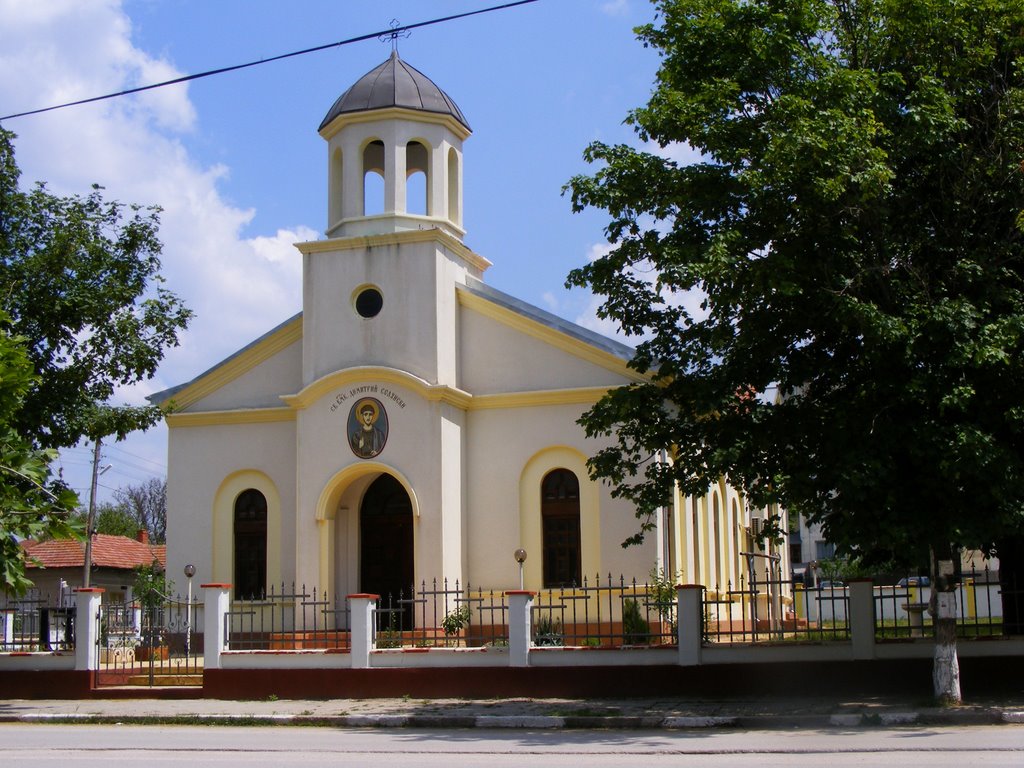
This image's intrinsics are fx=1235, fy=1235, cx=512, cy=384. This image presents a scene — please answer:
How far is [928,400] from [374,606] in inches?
356

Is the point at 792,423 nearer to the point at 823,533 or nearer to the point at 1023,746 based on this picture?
the point at 823,533

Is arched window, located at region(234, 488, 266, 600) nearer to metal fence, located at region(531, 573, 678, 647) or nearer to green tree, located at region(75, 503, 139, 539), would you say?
metal fence, located at region(531, 573, 678, 647)

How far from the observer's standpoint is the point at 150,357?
2122cm

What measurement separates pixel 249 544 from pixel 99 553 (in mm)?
23072

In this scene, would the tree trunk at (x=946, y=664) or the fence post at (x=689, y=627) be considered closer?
the tree trunk at (x=946, y=664)

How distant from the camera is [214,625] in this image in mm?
19609

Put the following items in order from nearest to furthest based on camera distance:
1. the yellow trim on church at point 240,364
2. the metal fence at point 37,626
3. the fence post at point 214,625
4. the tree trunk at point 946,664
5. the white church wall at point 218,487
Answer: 1. the tree trunk at point 946,664
2. the fence post at point 214,625
3. the metal fence at point 37,626
4. the white church wall at point 218,487
5. the yellow trim on church at point 240,364

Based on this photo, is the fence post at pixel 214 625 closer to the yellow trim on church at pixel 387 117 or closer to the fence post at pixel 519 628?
the fence post at pixel 519 628

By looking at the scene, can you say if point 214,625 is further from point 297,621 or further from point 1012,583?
point 1012,583

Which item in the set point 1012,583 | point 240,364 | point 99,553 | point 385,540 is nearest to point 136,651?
point 385,540

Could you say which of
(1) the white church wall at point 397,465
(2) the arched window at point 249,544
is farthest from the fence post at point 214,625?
(2) the arched window at point 249,544

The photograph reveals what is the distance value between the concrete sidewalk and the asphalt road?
47 cm

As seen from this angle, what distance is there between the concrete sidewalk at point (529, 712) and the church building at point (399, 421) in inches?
228

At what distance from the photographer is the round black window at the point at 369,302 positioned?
25.2m
